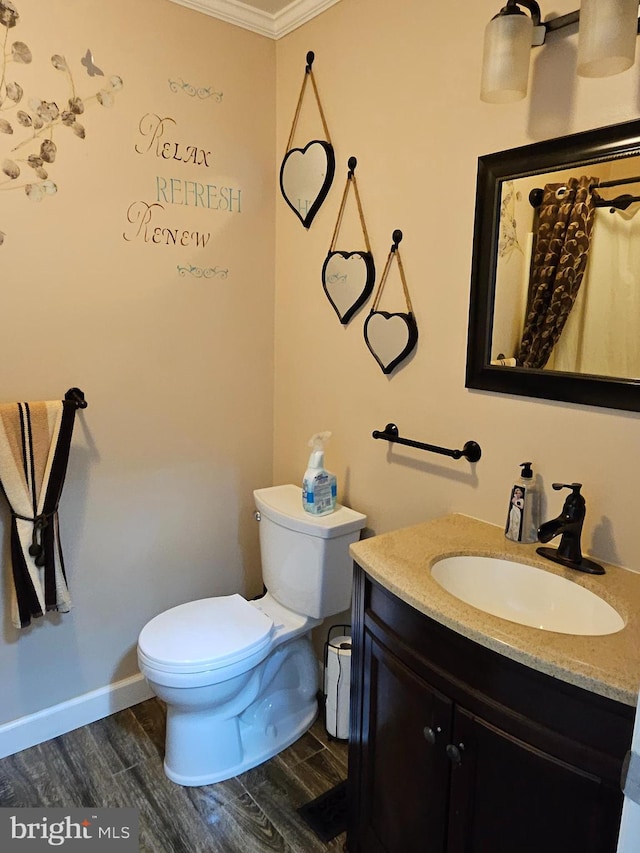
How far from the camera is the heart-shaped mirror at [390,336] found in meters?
1.79

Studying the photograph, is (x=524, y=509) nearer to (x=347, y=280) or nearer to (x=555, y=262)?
(x=555, y=262)

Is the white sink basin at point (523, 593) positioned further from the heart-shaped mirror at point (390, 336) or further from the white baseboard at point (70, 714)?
the white baseboard at point (70, 714)

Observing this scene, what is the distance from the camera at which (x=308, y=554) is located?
6.37 feet

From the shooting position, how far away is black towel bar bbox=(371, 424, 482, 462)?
5.43 ft

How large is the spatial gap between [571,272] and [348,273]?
0.79 m

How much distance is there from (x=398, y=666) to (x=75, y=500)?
1.24 m

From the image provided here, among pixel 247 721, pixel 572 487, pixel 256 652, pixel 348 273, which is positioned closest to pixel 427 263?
pixel 348 273

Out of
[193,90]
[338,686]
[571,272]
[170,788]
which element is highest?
[193,90]

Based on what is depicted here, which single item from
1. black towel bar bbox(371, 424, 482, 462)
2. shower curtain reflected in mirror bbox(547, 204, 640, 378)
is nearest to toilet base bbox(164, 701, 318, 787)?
black towel bar bbox(371, 424, 482, 462)

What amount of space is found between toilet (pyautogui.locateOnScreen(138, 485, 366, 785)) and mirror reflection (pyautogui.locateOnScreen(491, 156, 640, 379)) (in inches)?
33.0

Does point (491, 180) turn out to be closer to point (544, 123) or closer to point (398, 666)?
point (544, 123)

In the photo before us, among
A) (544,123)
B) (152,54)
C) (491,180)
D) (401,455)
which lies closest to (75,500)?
(401,455)

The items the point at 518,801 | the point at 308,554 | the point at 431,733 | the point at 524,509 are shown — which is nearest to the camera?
the point at 518,801

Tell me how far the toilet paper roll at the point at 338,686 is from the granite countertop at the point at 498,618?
0.66 meters
